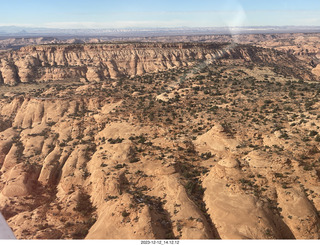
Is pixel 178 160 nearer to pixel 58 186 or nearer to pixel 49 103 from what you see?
pixel 58 186

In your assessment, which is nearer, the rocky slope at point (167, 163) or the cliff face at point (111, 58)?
the rocky slope at point (167, 163)

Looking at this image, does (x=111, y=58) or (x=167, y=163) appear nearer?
(x=167, y=163)

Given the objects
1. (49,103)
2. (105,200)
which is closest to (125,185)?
(105,200)

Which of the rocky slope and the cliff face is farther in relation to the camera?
Answer: the cliff face

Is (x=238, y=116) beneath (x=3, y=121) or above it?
above

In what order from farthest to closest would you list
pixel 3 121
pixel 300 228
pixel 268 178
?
pixel 3 121 → pixel 268 178 → pixel 300 228

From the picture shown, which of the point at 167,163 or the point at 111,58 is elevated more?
the point at 111,58

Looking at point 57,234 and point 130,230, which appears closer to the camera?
point 130,230
